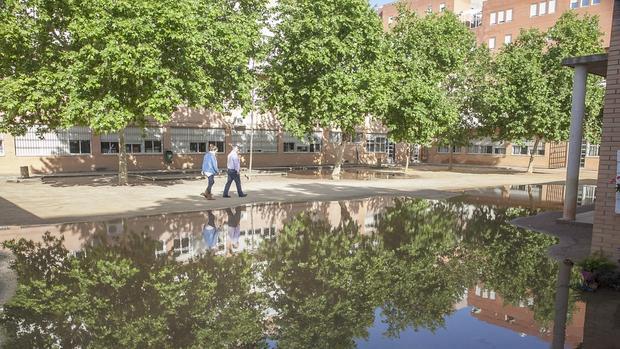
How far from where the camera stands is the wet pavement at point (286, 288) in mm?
4809

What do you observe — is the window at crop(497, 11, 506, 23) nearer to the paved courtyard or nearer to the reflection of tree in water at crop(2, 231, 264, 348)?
the paved courtyard

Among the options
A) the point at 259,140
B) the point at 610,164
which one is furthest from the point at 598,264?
the point at 259,140

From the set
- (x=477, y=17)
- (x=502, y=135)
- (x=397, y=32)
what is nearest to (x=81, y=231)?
(x=397, y=32)

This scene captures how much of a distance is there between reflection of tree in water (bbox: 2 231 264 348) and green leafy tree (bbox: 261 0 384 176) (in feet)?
52.0

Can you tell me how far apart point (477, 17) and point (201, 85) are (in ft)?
180

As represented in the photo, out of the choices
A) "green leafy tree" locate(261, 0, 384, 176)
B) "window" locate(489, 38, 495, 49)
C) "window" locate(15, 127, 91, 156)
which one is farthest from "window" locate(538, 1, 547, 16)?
"window" locate(15, 127, 91, 156)

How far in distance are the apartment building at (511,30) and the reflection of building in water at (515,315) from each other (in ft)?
108

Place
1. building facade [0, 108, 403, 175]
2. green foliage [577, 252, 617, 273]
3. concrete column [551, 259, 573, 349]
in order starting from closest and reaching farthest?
concrete column [551, 259, 573, 349] → green foliage [577, 252, 617, 273] → building facade [0, 108, 403, 175]

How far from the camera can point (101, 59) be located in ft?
50.0

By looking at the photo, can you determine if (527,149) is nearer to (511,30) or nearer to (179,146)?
(511,30)

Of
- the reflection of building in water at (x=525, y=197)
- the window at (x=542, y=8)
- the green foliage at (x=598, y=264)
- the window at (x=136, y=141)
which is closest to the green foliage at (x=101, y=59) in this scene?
the window at (x=136, y=141)

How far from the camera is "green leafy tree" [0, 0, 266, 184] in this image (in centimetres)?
1511

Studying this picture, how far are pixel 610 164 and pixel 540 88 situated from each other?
2589cm

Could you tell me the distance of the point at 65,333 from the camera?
4.75m
